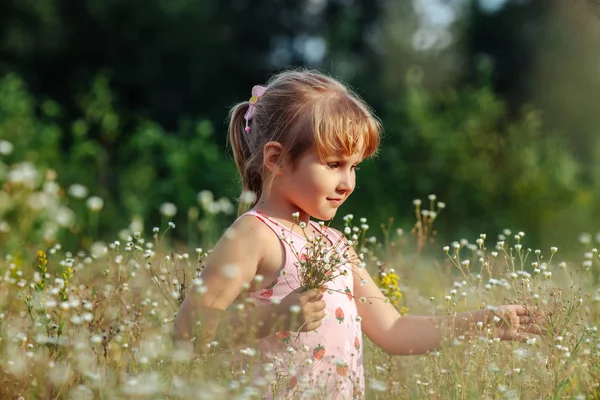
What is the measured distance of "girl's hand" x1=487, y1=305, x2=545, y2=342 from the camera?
265 cm

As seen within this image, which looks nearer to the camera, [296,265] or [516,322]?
[296,265]

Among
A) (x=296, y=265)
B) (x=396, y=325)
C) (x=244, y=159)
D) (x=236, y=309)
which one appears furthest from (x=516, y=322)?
(x=244, y=159)

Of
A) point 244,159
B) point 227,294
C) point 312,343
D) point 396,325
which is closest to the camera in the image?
point 227,294

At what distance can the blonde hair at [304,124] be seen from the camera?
2729 mm

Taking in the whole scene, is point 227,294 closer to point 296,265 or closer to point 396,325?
point 296,265

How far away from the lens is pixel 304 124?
108 inches

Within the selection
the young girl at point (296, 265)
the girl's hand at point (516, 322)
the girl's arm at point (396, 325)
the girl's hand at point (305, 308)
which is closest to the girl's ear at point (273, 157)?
the young girl at point (296, 265)

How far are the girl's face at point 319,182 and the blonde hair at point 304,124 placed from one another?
3cm

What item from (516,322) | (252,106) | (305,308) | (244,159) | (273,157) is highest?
(252,106)

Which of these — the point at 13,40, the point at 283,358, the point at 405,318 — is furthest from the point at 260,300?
the point at 13,40

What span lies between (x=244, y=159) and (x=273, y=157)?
28 centimetres

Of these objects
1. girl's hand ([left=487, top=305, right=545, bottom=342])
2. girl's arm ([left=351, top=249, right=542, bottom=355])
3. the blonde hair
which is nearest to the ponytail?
the blonde hair

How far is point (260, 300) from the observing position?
2.60 meters

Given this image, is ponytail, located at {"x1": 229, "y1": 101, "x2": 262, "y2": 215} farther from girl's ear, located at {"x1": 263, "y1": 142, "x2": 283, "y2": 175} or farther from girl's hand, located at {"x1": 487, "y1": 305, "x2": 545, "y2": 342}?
girl's hand, located at {"x1": 487, "y1": 305, "x2": 545, "y2": 342}
